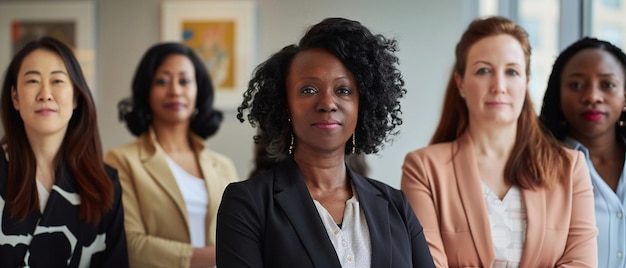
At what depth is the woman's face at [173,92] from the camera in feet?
10.2

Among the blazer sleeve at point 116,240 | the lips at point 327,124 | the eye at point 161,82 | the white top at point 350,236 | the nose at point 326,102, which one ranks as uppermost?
the eye at point 161,82

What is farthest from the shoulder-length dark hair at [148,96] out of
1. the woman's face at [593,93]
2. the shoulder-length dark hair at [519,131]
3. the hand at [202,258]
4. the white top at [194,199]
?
the woman's face at [593,93]

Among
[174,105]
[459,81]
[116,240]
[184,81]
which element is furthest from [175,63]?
[459,81]

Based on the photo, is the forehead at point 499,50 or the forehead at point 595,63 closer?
the forehead at point 499,50

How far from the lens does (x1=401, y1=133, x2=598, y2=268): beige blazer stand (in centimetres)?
221

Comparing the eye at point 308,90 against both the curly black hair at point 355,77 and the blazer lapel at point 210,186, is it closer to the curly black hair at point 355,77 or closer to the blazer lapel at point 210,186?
the curly black hair at point 355,77

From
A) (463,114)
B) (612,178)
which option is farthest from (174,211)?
(612,178)

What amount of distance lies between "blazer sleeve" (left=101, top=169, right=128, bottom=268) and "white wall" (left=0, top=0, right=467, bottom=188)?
86.9 inches

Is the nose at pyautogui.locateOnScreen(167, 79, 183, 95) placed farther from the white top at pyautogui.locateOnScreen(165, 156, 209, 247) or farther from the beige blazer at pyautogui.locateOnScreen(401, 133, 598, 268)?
the beige blazer at pyautogui.locateOnScreen(401, 133, 598, 268)

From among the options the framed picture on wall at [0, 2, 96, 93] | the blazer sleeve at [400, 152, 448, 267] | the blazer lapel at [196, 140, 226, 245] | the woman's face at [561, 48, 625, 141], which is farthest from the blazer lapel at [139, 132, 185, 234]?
the framed picture on wall at [0, 2, 96, 93]

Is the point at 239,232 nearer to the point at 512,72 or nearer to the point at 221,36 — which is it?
the point at 512,72

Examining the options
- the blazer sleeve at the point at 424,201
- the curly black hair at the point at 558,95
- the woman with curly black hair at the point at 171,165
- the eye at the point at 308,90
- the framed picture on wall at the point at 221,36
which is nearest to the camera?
the eye at the point at 308,90

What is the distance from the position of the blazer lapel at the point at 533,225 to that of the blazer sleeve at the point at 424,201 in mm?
249

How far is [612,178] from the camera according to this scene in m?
2.56
